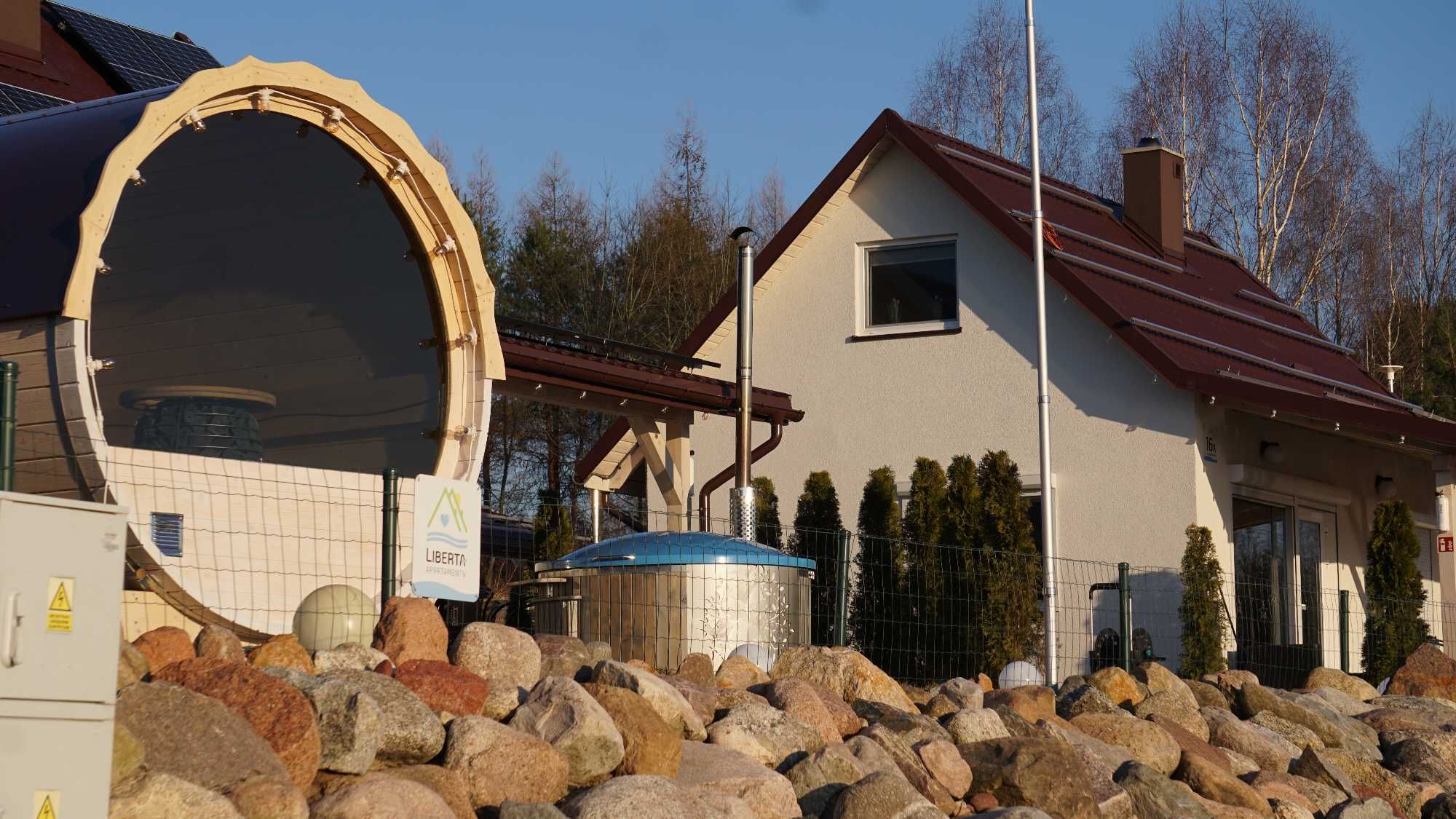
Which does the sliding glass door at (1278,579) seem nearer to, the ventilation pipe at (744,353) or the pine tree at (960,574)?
the pine tree at (960,574)

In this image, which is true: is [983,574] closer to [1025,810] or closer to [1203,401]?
[1203,401]

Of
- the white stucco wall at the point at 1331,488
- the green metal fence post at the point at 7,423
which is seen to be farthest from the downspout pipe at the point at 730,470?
the green metal fence post at the point at 7,423

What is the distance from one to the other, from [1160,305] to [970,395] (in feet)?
7.39

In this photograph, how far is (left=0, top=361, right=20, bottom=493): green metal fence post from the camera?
21.2 ft

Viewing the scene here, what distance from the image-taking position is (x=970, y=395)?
60.8ft

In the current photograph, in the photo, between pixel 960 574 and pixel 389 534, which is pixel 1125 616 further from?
pixel 389 534

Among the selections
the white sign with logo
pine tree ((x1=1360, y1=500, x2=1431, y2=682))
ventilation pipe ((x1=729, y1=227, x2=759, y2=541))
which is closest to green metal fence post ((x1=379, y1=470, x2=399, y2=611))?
the white sign with logo

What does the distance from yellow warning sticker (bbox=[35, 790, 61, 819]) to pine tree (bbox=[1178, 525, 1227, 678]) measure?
38.7 feet

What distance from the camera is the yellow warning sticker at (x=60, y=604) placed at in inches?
206

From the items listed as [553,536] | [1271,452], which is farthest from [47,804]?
[1271,452]

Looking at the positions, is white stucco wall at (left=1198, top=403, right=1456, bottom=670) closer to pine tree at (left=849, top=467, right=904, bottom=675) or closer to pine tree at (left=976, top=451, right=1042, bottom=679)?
pine tree at (left=976, top=451, right=1042, bottom=679)

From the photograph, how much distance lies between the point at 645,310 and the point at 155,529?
25.8 meters

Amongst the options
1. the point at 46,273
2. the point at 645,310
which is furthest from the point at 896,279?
the point at 645,310

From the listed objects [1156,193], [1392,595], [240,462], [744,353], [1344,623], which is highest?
[1156,193]
